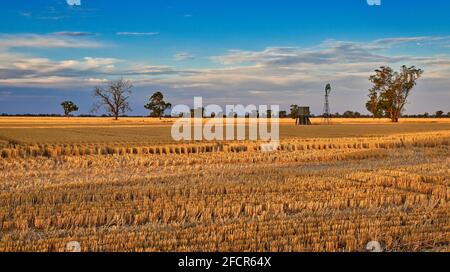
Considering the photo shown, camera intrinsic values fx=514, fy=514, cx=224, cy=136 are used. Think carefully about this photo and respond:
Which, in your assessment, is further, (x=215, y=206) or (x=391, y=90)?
(x=391, y=90)

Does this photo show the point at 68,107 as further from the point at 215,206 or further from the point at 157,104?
the point at 215,206

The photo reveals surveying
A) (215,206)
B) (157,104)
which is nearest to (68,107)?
(157,104)

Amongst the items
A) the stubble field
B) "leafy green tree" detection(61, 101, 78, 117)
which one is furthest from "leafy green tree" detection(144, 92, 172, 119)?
the stubble field

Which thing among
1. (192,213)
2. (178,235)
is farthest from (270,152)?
(178,235)

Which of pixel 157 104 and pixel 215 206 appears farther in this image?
pixel 157 104

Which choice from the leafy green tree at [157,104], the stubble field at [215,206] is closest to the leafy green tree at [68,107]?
the leafy green tree at [157,104]

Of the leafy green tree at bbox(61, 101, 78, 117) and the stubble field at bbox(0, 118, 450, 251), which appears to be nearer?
the stubble field at bbox(0, 118, 450, 251)

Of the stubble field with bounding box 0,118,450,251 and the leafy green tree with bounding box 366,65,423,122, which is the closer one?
the stubble field with bounding box 0,118,450,251

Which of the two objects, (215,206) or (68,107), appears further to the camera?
(68,107)

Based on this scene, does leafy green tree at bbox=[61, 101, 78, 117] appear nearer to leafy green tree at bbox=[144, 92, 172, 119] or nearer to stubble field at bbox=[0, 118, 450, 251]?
leafy green tree at bbox=[144, 92, 172, 119]

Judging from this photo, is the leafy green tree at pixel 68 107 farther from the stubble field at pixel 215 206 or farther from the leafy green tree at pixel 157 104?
the stubble field at pixel 215 206

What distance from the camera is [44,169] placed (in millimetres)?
21375
